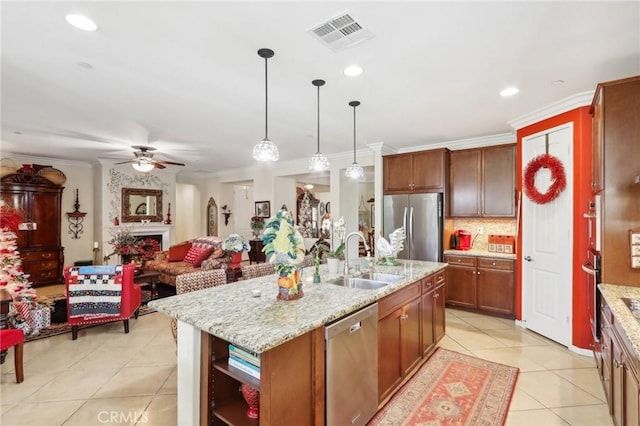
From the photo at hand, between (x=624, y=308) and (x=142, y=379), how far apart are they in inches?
144

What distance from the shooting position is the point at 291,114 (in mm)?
3771

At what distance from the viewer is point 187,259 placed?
5.90 m

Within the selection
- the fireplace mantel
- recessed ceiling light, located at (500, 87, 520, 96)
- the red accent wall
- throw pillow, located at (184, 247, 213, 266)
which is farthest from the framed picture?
the red accent wall

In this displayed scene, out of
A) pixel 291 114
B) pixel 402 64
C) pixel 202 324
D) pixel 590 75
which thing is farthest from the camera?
pixel 291 114

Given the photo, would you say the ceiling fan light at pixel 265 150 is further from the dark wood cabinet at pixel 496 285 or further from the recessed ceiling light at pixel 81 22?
the dark wood cabinet at pixel 496 285

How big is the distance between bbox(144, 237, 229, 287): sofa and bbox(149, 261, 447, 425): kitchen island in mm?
3276

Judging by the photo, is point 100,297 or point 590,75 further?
point 100,297

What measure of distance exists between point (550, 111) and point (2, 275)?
19.3 ft

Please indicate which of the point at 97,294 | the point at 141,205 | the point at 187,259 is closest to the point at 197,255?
the point at 187,259

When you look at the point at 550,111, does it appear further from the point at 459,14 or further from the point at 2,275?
the point at 2,275

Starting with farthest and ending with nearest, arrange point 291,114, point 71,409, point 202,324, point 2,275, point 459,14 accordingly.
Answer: point 291,114, point 2,275, point 71,409, point 459,14, point 202,324

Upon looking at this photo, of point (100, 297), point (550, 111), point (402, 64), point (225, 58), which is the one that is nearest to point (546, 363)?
point (550, 111)

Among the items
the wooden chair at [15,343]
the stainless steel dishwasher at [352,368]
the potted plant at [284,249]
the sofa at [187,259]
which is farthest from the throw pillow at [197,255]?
the stainless steel dishwasher at [352,368]

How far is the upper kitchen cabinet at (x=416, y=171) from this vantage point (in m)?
4.74
